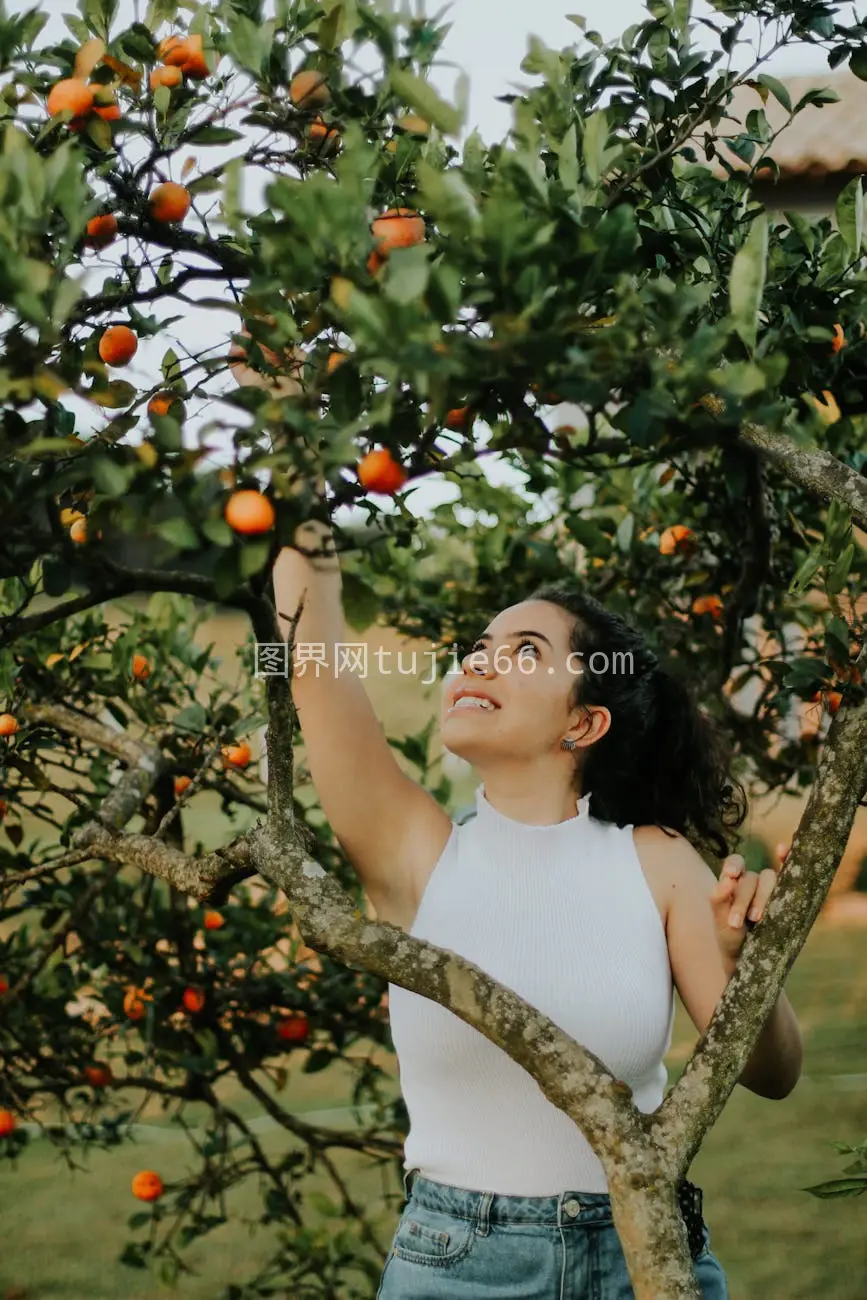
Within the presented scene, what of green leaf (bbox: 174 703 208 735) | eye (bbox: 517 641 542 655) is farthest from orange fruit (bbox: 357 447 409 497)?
green leaf (bbox: 174 703 208 735)

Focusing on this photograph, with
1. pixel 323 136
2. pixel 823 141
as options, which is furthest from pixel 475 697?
pixel 823 141

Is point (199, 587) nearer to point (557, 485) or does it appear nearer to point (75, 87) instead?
point (75, 87)

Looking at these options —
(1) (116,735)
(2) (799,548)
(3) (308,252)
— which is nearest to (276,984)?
(1) (116,735)

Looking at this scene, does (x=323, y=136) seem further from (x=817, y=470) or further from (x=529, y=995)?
(x=529, y=995)

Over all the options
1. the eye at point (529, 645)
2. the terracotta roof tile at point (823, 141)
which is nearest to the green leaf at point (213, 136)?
the eye at point (529, 645)

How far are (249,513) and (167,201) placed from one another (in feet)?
2.34

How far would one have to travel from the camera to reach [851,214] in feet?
5.14

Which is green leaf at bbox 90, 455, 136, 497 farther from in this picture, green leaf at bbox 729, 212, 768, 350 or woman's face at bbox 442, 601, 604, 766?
woman's face at bbox 442, 601, 604, 766

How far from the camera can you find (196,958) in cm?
311

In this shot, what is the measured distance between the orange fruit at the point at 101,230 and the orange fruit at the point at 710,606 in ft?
6.12

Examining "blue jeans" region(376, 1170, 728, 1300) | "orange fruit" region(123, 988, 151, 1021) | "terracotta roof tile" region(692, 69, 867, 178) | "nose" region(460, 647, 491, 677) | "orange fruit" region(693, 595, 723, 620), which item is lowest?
"blue jeans" region(376, 1170, 728, 1300)

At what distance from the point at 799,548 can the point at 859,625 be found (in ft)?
4.60

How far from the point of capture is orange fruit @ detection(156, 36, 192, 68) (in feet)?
5.47

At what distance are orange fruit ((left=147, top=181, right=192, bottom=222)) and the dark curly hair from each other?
0.84m
